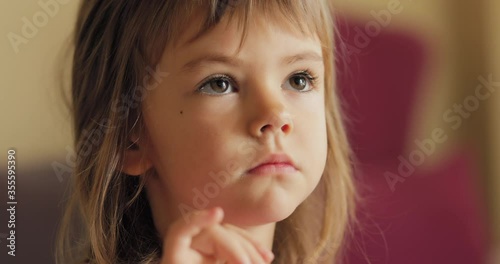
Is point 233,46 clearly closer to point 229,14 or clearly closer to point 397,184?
point 229,14

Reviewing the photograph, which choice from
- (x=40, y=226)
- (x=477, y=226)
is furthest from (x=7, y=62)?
(x=477, y=226)

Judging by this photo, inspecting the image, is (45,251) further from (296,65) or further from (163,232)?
(296,65)

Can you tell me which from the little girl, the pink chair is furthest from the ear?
the pink chair

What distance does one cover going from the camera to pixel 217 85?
0.78 m

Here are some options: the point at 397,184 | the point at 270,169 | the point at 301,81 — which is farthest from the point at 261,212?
the point at 397,184

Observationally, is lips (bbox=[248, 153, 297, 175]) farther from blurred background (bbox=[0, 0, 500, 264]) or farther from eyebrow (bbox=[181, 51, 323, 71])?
blurred background (bbox=[0, 0, 500, 264])

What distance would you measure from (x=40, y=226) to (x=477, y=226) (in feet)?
2.82

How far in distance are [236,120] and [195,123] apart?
0.05 meters

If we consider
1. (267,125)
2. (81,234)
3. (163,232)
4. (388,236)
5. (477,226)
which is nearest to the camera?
(267,125)

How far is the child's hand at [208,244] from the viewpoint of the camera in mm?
676

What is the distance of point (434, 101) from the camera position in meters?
1.43

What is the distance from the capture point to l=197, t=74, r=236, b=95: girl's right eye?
0.78 metres

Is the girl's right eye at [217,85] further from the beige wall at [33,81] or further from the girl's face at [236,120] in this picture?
the beige wall at [33,81]

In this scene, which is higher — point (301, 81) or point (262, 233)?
point (301, 81)
